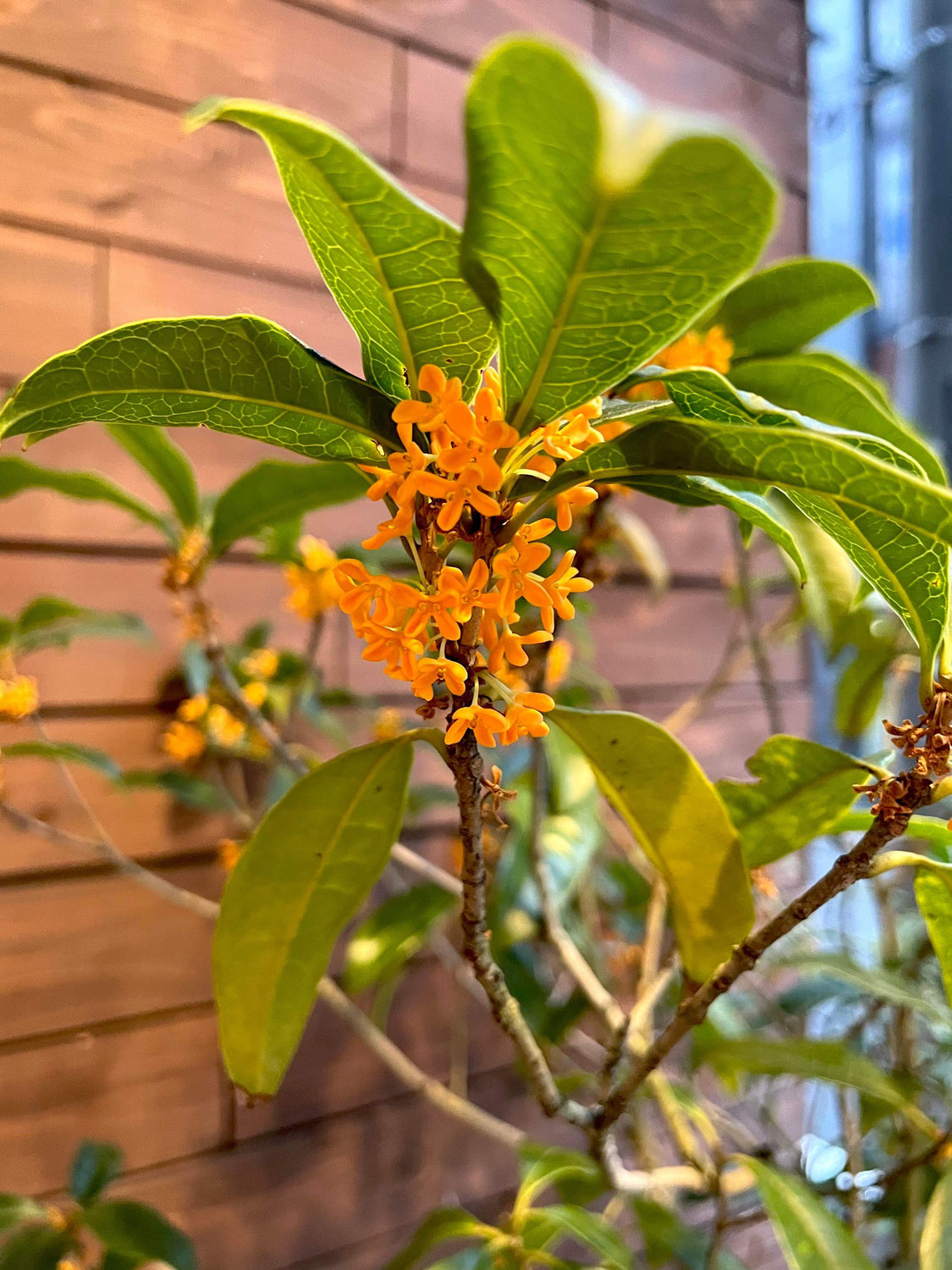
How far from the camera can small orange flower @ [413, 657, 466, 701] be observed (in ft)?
1.02

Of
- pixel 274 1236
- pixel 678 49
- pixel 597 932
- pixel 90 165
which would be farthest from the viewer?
pixel 678 49

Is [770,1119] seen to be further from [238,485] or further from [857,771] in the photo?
[238,485]

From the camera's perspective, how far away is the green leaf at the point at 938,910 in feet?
1.30

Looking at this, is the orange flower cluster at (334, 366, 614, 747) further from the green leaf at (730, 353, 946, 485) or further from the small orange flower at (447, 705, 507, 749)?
the green leaf at (730, 353, 946, 485)

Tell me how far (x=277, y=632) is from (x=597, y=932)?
53cm

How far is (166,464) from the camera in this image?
0.60 m

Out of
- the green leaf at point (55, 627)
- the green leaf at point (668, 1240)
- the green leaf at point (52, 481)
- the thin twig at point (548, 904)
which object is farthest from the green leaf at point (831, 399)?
the green leaf at point (668, 1240)

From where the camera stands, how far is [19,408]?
0.99 ft

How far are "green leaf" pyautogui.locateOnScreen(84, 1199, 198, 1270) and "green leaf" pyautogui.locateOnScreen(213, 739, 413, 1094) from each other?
0.30 metres

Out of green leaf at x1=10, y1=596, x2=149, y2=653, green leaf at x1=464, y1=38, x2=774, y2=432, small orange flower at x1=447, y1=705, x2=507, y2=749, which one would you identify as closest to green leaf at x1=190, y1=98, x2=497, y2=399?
green leaf at x1=464, y1=38, x2=774, y2=432

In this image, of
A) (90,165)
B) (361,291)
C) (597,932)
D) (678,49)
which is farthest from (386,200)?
(678,49)

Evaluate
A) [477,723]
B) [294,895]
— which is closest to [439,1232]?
[294,895]

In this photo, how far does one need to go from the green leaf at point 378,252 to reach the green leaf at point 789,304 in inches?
10.1

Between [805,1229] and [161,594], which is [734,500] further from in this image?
[161,594]
